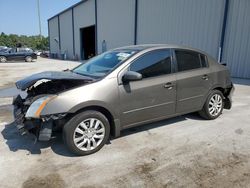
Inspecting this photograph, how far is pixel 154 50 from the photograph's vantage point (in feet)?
12.6

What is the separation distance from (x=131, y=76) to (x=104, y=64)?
0.79 m

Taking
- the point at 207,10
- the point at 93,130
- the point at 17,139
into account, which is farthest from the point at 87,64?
the point at 207,10

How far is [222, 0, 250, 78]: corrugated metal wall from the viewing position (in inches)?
397

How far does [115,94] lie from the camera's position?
333 centimetres

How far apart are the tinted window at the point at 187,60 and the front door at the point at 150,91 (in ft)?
0.72

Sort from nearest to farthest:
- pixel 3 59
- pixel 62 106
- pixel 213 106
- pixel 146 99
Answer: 1. pixel 62 106
2. pixel 146 99
3. pixel 213 106
4. pixel 3 59

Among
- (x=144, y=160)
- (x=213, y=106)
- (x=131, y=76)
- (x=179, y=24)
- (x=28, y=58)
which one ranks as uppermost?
(x=179, y=24)

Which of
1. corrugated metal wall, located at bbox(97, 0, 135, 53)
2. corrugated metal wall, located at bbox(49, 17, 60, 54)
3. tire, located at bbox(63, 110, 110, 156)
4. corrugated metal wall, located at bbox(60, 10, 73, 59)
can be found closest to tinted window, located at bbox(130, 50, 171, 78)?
tire, located at bbox(63, 110, 110, 156)

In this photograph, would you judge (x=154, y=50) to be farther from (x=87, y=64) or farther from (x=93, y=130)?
(x=93, y=130)

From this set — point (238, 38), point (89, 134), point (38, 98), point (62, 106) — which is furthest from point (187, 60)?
point (238, 38)

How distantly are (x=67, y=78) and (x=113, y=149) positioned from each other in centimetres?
131

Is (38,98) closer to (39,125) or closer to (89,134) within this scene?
(39,125)

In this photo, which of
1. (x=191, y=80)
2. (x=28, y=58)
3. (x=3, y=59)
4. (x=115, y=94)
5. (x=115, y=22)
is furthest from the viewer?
(x=28, y=58)

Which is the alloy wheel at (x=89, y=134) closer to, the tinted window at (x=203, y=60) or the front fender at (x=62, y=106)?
the front fender at (x=62, y=106)
